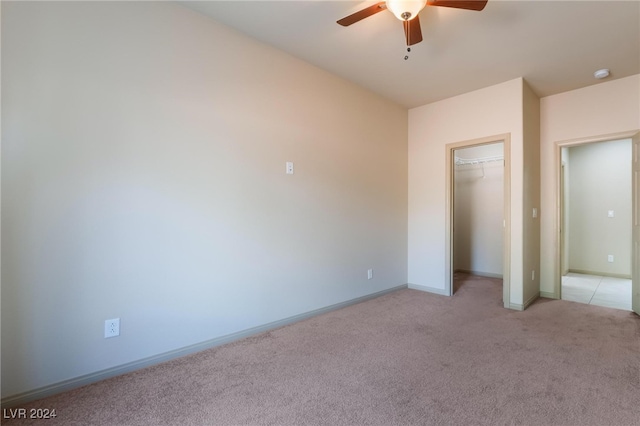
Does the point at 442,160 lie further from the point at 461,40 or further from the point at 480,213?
the point at 480,213

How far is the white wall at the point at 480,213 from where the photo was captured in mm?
5090

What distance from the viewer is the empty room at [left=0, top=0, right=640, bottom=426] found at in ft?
5.56

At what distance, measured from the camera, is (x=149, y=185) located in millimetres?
2096

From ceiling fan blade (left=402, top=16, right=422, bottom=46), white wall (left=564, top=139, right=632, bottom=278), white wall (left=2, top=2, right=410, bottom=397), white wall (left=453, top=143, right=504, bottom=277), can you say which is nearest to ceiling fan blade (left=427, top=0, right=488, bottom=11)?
ceiling fan blade (left=402, top=16, right=422, bottom=46)

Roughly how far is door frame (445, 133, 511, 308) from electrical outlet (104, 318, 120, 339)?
12.0 ft

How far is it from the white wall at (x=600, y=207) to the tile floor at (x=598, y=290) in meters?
0.32

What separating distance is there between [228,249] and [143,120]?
1.15m

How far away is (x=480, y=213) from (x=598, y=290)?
1.90m

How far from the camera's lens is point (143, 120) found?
2.07 meters

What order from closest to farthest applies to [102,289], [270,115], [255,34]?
1. [102,289]
2. [255,34]
3. [270,115]

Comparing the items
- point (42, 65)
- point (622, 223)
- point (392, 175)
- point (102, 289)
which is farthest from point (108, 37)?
point (622, 223)

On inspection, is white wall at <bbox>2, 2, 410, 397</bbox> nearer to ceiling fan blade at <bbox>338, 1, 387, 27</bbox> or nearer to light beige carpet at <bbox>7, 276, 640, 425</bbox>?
light beige carpet at <bbox>7, 276, 640, 425</bbox>

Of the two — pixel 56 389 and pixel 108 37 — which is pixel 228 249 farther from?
pixel 108 37

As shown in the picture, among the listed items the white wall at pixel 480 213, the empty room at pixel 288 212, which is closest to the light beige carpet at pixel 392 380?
the empty room at pixel 288 212
